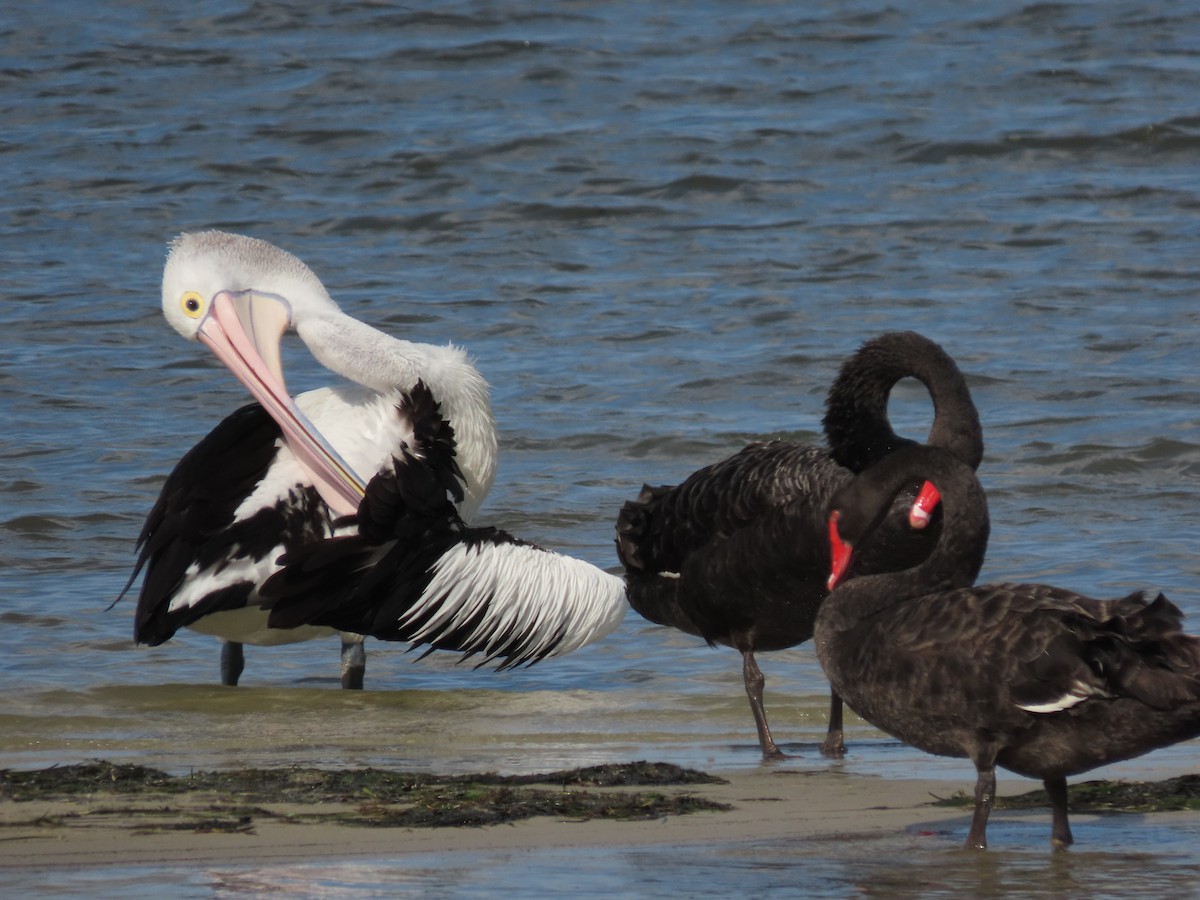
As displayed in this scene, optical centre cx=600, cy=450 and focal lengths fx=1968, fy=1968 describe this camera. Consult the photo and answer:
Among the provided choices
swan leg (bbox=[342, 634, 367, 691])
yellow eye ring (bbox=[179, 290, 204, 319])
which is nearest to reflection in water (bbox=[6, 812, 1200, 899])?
swan leg (bbox=[342, 634, 367, 691])

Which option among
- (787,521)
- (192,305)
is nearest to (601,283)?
(192,305)

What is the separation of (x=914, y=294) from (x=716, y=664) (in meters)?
7.19

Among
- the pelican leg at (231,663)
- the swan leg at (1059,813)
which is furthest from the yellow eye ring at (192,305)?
the swan leg at (1059,813)

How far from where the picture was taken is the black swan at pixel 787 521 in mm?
7082

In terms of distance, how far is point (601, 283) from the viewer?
15.7 m

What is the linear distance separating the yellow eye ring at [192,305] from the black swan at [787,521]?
2214 millimetres

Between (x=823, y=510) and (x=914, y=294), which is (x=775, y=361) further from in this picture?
(x=823, y=510)

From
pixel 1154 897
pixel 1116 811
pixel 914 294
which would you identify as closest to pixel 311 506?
pixel 1116 811

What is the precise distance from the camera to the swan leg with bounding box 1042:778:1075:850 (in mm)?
5082

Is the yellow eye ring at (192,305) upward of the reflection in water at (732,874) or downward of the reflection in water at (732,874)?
upward

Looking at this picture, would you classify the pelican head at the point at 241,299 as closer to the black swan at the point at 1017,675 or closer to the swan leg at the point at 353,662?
the swan leg at the point at 353,662

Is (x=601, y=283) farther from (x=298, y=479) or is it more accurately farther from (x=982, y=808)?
(x=982, y=808)

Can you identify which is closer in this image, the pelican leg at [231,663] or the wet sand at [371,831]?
the wet sand at [371,831]

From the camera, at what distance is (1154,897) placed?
176 inches
